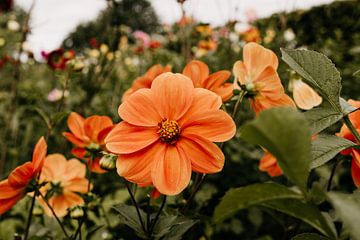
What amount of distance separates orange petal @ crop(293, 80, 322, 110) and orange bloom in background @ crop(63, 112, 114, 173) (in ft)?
1.25

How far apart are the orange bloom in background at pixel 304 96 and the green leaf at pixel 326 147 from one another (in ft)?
0.92

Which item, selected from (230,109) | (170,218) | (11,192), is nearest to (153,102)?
(170,218)

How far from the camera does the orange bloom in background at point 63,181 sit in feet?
2.94

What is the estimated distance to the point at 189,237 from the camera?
32.2 inches

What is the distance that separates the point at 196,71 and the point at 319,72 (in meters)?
0.29

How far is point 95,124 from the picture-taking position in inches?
31.7

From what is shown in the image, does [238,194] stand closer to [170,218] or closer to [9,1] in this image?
[170,218]

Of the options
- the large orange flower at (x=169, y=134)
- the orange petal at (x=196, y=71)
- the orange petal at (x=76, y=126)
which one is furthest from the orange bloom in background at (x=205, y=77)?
the orange petal at (x=76, y=126)

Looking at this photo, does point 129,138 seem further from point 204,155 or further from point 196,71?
point 196,71

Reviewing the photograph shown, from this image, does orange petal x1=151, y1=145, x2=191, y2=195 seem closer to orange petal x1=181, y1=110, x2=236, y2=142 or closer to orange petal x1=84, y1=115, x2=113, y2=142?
orange petal x1=181, y1=110, x2=236, y2=142

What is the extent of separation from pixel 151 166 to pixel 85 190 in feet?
1.23

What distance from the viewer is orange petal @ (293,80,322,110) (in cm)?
81

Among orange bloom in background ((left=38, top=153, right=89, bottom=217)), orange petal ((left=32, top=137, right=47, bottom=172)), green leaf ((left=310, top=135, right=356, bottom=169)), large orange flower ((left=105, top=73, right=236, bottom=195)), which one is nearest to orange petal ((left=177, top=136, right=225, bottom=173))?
large orange flower ((left=105, top=73, right=236, bottom=195))

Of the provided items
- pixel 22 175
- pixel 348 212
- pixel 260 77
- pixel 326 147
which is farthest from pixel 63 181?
pixel 348 212
